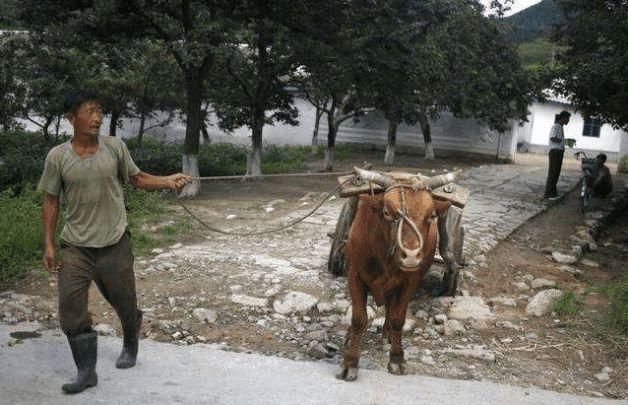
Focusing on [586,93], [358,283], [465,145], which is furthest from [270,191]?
[465,145]

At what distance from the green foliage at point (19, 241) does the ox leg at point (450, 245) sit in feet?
14.2

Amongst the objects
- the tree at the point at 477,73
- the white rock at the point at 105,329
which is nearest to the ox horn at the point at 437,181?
the white rock at the point at 105,329

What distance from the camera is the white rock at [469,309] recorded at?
6.06 metres

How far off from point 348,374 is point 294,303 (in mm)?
1609

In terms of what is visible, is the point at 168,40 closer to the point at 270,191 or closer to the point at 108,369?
the point at 270,191

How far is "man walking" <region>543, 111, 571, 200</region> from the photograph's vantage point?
12.4 metres

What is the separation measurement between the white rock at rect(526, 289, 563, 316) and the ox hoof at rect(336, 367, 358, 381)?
8.49 ft

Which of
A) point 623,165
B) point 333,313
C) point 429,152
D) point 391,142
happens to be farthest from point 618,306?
point 429,152

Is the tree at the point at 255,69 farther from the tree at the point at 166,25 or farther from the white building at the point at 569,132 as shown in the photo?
the white building at the point at 569,132

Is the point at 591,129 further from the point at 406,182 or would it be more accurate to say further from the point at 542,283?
the point at 406,182

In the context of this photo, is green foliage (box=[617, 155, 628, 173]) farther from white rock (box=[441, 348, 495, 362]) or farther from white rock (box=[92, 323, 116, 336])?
white rock (box=[92, 323, 116, 336])

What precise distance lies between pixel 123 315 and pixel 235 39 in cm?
892

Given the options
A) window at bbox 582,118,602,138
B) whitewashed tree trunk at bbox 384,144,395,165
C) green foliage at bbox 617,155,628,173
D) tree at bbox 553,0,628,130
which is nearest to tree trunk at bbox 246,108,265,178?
tree at bbox 553,0,628,130

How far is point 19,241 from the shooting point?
23.5 feet
